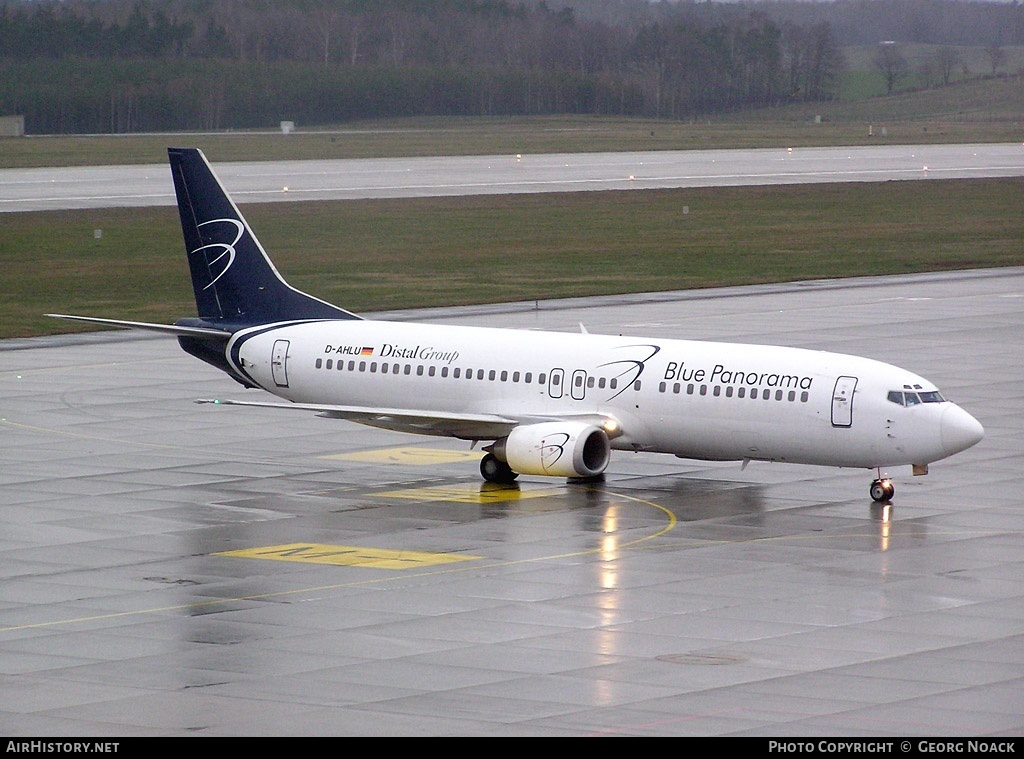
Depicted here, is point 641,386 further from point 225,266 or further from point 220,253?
point 220,253

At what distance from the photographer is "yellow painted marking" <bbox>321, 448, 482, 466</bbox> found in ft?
157

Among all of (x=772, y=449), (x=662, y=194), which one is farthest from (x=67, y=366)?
(x=662, y=194)

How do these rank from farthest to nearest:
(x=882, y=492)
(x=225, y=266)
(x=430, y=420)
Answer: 1. (x=225, y=266)
2. (x=430, y=420)
3. (x=882, y=492)

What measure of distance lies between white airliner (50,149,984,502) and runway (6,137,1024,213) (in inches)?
3103

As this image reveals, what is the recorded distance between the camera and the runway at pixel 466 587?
2541 cm

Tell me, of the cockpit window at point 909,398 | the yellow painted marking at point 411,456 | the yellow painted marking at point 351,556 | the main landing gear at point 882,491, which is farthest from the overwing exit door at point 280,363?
the cockpit window at point 909,398

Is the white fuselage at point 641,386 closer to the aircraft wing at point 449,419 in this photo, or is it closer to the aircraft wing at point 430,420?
the aircraft wing at point 449,419

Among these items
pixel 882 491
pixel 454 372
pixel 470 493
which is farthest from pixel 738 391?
pixel 454 372

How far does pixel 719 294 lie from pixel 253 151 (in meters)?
117

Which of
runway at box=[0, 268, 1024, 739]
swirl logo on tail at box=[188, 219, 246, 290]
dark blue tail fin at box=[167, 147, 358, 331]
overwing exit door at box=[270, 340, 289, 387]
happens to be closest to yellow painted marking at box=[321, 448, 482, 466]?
runway at box=[0, 268, 1024, 739]

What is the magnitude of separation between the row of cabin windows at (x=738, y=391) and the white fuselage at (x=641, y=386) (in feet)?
0.07

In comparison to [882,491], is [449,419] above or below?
above

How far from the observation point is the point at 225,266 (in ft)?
167

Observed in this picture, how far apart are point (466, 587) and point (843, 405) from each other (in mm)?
11494
